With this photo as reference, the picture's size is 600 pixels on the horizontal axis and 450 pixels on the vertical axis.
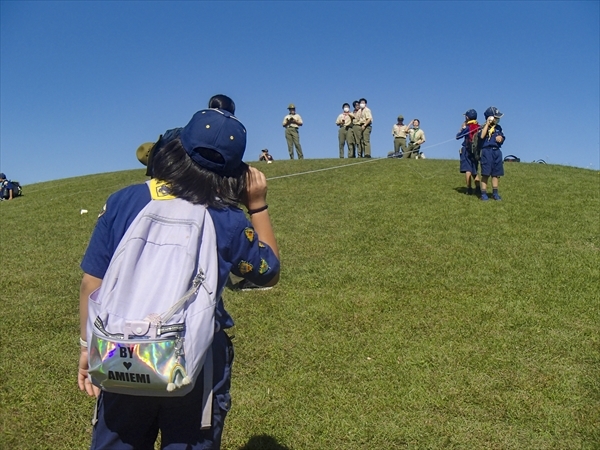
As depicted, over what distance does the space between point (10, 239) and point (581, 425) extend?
10.1m

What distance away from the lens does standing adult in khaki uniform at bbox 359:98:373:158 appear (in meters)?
20.1

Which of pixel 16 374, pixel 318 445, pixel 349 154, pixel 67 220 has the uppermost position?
pixel 349 154

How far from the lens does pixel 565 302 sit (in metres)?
6.21

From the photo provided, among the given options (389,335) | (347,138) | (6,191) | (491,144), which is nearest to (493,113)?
(491,144)

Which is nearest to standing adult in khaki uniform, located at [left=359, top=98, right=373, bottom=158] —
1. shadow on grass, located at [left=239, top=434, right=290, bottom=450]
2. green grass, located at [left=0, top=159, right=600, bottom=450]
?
green grass, located at [left=0, top=159, right=600, bottom=450]

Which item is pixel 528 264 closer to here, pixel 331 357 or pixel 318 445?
pixel 331 357

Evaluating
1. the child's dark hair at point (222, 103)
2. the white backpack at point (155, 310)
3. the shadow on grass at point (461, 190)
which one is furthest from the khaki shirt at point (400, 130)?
the white backpack at point (155, 310)

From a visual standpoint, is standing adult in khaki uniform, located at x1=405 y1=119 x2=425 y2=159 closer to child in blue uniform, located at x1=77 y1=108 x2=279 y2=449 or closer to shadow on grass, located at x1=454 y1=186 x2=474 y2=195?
shadow on grass, located at x1=454 y1=186 x2=474 y2=195

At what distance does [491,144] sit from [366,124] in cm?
929

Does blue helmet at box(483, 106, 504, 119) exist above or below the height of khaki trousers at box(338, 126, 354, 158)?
below

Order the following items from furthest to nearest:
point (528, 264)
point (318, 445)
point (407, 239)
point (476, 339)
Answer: point (407, 239)
point (528, 264)
point (476, 339)
point (318, 445)

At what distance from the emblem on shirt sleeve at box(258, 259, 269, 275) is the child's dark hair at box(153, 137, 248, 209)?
0.25 metres

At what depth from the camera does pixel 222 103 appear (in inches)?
95.3

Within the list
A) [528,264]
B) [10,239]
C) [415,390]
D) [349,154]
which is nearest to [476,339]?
[415,390]
